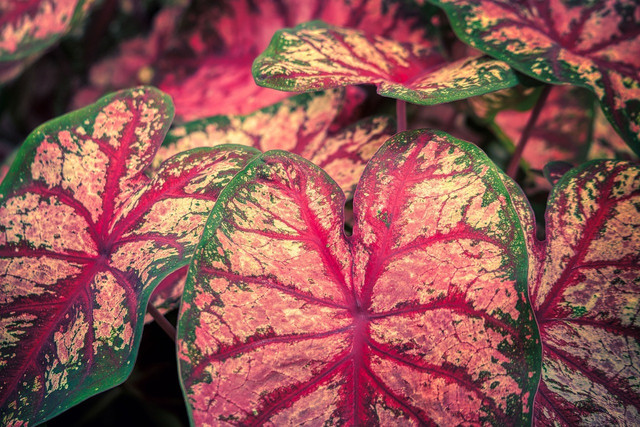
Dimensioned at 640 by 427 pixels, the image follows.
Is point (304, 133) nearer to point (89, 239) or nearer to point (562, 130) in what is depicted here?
point (89, 239)

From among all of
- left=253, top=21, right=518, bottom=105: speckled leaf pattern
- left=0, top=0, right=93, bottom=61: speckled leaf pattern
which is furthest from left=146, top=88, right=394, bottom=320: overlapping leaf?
left=0, top=0, right=93, bottom=61: speckled leaf pattern

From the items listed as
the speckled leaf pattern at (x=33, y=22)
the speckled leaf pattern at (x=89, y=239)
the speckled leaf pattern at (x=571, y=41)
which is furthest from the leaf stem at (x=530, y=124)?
the speckled leaf pattern at (x=33, y=22)

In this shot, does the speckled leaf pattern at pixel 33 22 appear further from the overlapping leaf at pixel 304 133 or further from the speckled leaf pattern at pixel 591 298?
the speckled leaf pattern at pixel 591 298

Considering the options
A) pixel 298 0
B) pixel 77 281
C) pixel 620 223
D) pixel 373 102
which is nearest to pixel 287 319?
pixel 77 281

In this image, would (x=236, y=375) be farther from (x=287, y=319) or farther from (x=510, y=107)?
(x=510, y=107)

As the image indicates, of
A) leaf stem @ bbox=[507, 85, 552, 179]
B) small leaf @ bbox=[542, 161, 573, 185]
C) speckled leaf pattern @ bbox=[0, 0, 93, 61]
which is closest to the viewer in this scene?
small leaf @ bbox=[542, 161, 573, 185]

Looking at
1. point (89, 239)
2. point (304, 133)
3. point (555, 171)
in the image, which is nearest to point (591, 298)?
point (555, 171)

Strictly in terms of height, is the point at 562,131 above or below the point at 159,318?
below

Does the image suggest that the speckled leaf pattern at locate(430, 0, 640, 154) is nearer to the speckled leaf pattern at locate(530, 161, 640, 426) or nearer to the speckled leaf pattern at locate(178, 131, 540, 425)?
the speckled leaf pattern at locate(530, 161, 640, 426)
